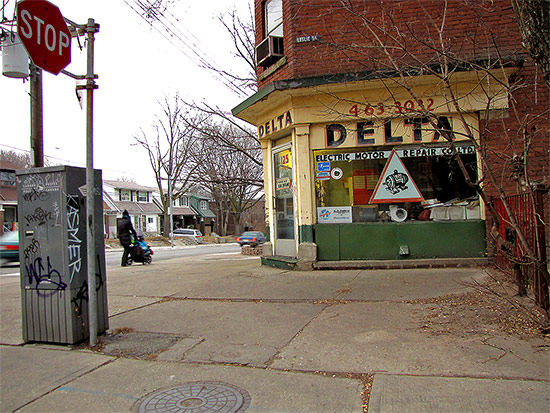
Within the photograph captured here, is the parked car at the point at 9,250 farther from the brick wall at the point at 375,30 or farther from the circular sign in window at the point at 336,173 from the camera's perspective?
the circular sign in window at the point at 336,173

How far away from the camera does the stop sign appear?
4.37 meters

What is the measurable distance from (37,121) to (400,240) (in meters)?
7.28

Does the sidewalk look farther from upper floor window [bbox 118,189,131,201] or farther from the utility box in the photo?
upper floor window [bbox 118,189,131,201]

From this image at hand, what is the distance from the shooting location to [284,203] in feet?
33.2

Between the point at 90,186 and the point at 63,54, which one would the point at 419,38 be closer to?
the point at 63,54

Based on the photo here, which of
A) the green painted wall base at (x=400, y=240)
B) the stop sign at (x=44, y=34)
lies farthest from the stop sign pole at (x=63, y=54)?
the green painted wall base at (x=400, y=240)

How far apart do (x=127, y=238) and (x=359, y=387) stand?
11876 millimetres

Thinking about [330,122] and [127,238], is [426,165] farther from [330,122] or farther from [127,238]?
[127,238]

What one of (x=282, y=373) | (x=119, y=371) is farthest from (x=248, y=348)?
(x=119, y=371)

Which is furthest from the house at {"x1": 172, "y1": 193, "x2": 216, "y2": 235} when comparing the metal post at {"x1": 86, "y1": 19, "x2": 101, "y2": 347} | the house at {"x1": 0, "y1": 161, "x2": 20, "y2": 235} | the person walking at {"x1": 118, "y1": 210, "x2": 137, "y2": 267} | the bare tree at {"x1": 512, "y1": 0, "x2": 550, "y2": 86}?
the bare tree at {"x1": 512, "y1": 0, "x2": 550, "y2": 86}

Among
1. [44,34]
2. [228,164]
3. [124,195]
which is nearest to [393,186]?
[44,34]

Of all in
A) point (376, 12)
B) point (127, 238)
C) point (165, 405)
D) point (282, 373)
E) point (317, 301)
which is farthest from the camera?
point (127, 238)

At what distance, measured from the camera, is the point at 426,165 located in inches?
351

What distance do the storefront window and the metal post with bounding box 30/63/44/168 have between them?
17.2 feet
